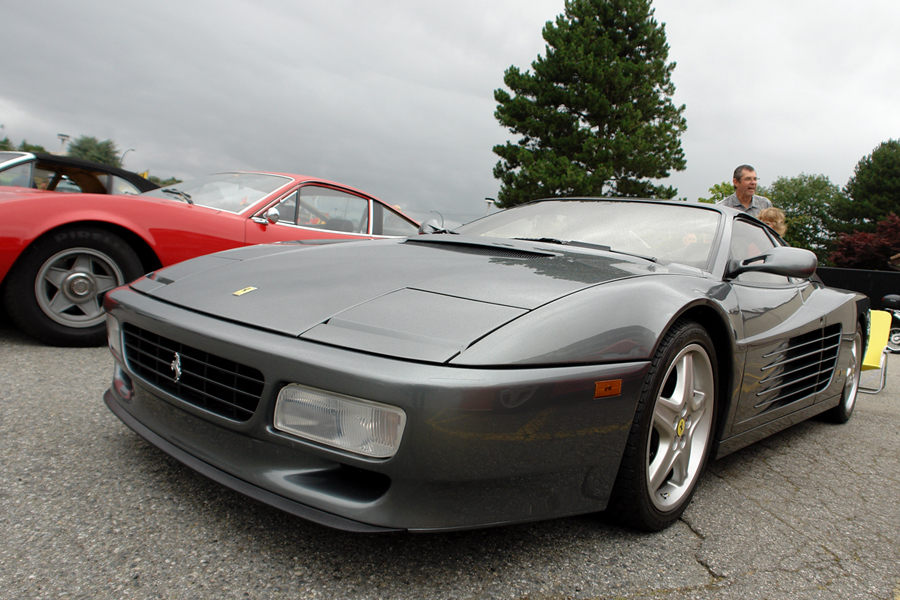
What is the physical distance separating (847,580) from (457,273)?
4.47 ft

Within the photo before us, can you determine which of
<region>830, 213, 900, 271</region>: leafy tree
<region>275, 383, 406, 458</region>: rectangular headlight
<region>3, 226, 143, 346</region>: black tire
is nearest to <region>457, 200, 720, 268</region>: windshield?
<region>275, 383, 406, 458</region>: rectangular headlight

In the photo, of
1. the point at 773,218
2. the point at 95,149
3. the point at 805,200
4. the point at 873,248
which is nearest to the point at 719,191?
the point at 873,248

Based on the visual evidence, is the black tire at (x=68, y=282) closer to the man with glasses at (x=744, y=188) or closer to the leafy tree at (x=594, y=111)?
the man with glasses at (x=744, y=188)

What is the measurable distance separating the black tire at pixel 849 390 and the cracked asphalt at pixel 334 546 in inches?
48.6

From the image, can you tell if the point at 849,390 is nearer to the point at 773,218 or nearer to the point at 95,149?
the point at 773,218

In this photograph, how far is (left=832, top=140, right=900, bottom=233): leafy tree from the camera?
146 ft

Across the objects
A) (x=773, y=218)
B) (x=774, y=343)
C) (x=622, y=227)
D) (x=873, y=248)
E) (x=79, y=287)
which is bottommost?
(x=79, y=287)

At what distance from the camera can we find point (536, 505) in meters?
1.41

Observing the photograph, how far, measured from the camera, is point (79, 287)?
3184mm

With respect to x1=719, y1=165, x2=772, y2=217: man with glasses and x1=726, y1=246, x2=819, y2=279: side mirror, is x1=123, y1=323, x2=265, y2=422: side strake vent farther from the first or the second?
x1=719, y1=165, x2=772, y2=217: man with glasses

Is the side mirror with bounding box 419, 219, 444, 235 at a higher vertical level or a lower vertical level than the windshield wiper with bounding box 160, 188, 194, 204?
lower

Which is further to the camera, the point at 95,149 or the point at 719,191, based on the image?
the point at 95,149

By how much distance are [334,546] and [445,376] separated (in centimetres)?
58

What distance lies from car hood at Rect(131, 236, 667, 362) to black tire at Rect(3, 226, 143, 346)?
144cm
